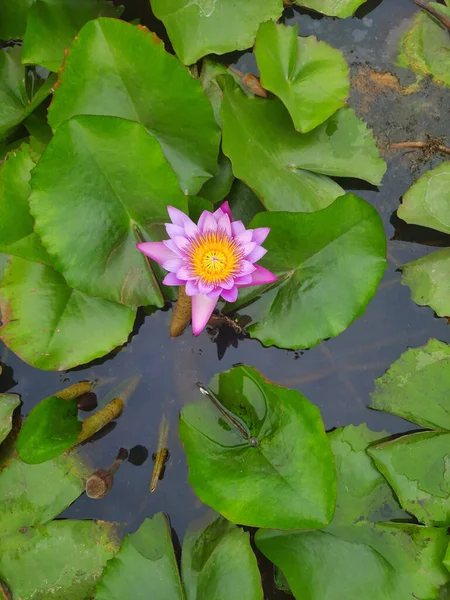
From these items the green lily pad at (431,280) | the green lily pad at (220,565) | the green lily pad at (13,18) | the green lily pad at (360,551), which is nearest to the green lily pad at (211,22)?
the green lily pad at (13,18)

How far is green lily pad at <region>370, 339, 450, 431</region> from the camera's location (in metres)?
2.01

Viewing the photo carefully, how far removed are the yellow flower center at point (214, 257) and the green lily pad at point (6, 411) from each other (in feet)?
3.17

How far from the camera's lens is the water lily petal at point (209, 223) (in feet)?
5.09

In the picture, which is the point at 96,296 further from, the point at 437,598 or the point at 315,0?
the point at 437,598

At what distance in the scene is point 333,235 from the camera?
1832 millimetres

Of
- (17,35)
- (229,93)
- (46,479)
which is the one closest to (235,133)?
(229,93)

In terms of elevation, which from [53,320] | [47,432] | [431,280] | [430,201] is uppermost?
[430,201]

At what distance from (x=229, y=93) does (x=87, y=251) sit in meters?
0.74

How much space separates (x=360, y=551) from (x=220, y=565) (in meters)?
0.49

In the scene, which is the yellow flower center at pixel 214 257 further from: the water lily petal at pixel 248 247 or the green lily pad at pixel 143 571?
the green lily pad at pixel 143 571

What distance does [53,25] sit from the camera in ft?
6.53

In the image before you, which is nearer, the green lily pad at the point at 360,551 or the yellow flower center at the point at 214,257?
the yellow flower center at the point at 214,257

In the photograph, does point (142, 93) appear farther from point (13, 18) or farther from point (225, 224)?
point (13, 18)

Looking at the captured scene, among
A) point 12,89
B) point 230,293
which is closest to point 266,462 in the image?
point 230,293
